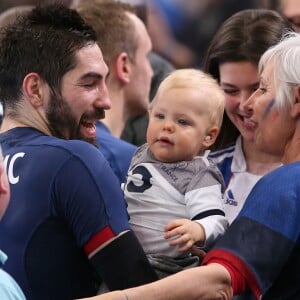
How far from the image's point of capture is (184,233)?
10.9 ft

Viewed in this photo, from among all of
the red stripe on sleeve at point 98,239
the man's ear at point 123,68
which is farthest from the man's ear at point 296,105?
the man's ear at point 123,68

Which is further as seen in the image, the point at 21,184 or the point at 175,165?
the point at 175,165

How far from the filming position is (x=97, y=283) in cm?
329

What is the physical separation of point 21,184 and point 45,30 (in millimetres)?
594

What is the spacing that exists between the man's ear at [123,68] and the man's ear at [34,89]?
1701mm

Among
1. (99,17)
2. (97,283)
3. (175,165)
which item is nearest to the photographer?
(97,283)

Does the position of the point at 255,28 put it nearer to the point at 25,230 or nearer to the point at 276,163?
the point at 276,163

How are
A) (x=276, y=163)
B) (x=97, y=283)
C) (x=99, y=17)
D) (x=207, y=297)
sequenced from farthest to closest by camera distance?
1. (x=99, y=17)
2. (x=276, y=163)
3. (x=97, y=283)
4. (x=207, y=297)

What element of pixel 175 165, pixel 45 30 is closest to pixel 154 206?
pixel 175 165

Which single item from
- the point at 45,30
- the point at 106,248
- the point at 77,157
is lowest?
the point at 106,248

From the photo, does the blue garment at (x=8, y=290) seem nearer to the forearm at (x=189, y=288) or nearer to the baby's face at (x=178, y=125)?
the forearm at (x=189, y=288)

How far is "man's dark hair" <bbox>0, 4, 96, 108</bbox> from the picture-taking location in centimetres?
345

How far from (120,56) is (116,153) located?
698 mm

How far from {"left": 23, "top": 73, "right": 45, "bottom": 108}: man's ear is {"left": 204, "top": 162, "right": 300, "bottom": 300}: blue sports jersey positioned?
81cm
